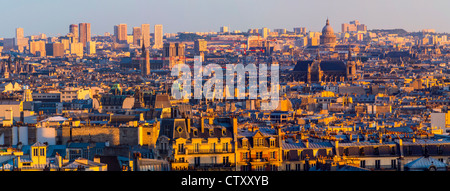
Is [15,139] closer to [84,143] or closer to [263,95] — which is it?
[84,143]

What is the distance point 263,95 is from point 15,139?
77.5m

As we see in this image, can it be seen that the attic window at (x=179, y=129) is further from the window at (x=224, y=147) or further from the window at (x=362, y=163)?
the window at (x=362, y=163)

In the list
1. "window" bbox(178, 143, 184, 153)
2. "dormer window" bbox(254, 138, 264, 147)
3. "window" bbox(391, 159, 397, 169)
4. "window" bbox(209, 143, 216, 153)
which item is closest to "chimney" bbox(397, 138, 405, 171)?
"window" bbox(391, 159, 397, 169)

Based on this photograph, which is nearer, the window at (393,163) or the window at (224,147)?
the window at (393,163)

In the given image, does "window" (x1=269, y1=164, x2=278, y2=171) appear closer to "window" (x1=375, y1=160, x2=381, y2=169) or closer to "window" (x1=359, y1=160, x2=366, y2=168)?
"window" (x1=359, y1=160, x2=366, y2=168)

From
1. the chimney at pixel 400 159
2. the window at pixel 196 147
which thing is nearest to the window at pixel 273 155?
the window at pixel 196 147

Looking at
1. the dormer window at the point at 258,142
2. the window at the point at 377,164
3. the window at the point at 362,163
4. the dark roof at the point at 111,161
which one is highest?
the dormer window at the point at 258,142

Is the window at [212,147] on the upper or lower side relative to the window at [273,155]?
upper

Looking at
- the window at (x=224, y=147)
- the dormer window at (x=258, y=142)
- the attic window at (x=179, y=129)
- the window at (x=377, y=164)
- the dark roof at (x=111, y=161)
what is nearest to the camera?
the dark roof at (x=111, y=161)

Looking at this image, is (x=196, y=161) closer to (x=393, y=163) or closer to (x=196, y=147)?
(x=196, y=147)

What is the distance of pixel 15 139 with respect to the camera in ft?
85.7
